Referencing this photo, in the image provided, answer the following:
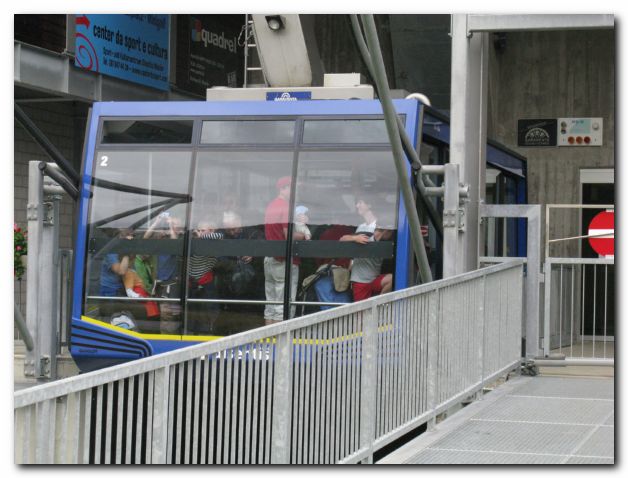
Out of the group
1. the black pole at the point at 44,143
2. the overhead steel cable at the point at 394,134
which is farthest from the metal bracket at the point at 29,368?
the overhead steel cable at the point at 394,134

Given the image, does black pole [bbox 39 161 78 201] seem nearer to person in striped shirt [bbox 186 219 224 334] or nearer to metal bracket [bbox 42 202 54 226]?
metal bracket [bbox 42 202 54 226]

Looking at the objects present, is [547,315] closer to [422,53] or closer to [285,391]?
[285,391]

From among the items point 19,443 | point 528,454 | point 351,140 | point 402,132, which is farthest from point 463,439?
point 19,443

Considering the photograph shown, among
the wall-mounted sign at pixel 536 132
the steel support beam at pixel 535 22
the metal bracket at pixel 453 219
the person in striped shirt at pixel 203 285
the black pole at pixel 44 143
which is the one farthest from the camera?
the wall-mounted sign at pixel 536 132

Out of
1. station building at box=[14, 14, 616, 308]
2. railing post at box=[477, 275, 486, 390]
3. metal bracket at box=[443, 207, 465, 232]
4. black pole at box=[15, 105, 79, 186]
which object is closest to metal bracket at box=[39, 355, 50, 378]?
black pole at box=[15, 105, 79, 186]

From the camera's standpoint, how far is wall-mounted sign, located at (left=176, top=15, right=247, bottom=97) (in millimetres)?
21078

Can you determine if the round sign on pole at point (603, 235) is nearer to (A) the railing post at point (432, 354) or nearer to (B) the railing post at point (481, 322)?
(B) the railing post at point (481, 322)

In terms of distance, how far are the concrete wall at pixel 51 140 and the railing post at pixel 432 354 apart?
10.5 m

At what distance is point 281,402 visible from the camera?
636 centimetres

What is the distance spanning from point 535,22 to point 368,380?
6.26m

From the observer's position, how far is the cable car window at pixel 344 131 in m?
11.2

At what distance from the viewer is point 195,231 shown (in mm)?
11375

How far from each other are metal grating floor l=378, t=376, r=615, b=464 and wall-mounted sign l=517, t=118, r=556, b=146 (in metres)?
8.77

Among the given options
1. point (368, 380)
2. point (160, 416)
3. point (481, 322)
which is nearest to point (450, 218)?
point (481, 322)
